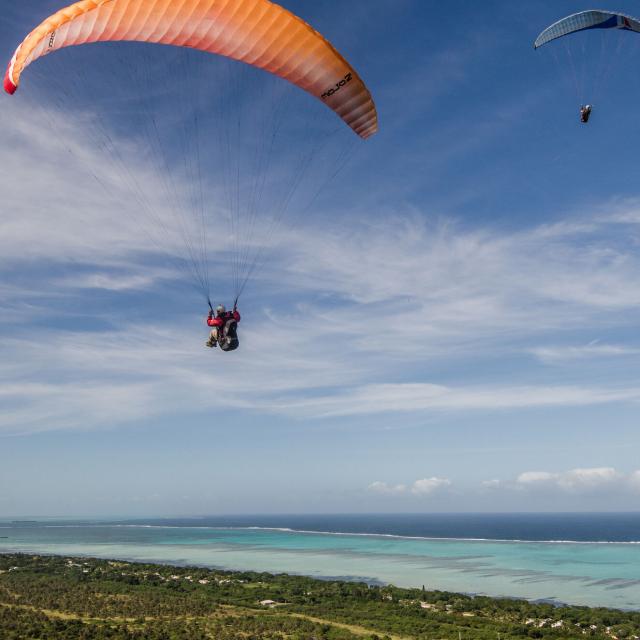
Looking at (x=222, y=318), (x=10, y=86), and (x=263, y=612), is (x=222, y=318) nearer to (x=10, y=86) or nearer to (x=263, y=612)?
(x=10, y=86)

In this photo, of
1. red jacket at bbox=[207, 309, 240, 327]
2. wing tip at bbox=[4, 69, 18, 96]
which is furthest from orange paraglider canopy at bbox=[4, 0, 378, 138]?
red jacket at bbox=[207, 309, 240, 327]

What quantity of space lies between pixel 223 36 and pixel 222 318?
732 cm

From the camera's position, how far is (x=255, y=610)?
37125 millimetres

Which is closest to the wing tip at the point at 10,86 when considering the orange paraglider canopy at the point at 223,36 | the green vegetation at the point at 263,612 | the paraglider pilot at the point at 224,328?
the orange paraglider canopy at the point at 223,36

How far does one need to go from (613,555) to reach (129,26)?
84399mm

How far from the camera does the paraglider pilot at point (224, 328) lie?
16.5m

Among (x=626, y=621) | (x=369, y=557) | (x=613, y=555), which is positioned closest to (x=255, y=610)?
(x=626, y=621)

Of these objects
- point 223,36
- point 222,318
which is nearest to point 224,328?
point 222,318

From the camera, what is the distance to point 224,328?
1652cm

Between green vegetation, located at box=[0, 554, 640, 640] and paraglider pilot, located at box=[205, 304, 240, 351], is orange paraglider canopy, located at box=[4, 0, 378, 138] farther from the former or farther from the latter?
green vegetation, located at box=[0, 554, 640, 640]

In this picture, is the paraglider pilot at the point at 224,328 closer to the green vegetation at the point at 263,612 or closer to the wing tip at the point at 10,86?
the wing tip at the point at 10,86

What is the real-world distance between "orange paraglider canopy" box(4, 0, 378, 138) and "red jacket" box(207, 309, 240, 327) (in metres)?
6.55

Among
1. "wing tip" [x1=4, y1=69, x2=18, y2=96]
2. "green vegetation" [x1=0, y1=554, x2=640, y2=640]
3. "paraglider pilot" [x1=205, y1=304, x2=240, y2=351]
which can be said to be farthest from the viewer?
"green vegetation" [x1=0, y1=554, x2=640, y2=640]

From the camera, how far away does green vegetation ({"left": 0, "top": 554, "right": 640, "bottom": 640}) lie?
29.6 metres
